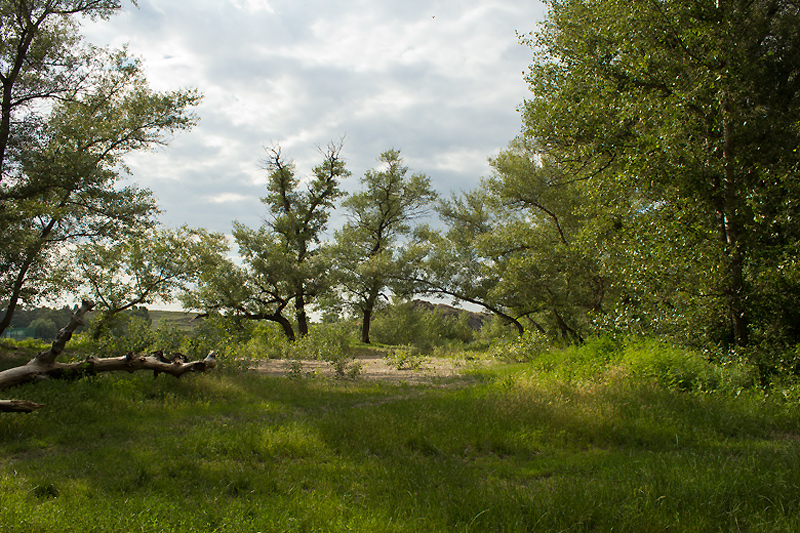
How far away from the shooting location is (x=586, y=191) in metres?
12.8

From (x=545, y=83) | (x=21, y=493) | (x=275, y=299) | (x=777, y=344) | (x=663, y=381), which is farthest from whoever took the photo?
(x=275, y=299)

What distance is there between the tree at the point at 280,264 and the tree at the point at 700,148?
1911cm

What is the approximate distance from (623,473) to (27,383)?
10.3 m

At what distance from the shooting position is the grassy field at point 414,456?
12.8 feet

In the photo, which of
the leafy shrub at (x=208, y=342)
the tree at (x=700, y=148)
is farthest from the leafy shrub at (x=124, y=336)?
the tree at (x=700, y=148)

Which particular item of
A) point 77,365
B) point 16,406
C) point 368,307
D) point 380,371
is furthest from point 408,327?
point 16,406

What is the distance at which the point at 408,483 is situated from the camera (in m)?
4.73

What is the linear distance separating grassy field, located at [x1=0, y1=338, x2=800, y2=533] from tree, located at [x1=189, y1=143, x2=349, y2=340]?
1557 cm

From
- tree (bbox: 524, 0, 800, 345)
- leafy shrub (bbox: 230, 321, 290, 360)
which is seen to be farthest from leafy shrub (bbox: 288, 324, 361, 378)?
tree (bbox: 524, 0, 800, 345)

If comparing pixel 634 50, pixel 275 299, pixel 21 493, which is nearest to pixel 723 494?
pixel 21 493

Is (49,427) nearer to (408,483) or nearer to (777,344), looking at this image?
(408,483)

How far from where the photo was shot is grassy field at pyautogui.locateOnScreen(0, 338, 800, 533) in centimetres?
389

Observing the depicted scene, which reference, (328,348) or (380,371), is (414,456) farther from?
(328,348)

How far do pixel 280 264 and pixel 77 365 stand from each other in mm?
17341
